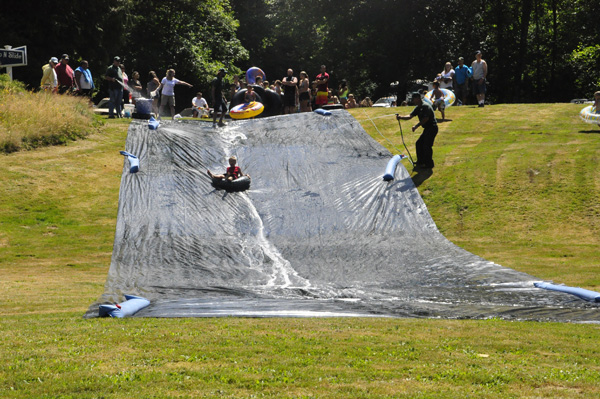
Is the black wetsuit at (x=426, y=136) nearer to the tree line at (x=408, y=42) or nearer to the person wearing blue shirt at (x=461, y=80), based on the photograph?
the person wearing blue shirt at (x=461, y=80)

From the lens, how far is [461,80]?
26.4m

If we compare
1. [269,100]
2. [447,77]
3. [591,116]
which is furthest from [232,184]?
[447,77]

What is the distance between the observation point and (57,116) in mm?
20984

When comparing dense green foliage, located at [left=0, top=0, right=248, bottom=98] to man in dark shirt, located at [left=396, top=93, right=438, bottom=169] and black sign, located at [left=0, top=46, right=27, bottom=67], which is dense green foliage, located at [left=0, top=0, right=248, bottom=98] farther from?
man in dark shirt, located at [left=396, top=93, right=438, bottom=169]

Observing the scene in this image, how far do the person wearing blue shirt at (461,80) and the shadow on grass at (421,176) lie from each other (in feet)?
26.9

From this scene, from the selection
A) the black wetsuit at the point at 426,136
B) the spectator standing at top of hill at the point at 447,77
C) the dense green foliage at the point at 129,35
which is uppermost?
the dense green foliage at the point at 129,35

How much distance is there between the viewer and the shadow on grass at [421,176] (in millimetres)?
18256

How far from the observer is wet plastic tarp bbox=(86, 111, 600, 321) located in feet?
34.7

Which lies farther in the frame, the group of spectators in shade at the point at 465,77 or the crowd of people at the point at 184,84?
the group of spectators in shade at the point at 465,77

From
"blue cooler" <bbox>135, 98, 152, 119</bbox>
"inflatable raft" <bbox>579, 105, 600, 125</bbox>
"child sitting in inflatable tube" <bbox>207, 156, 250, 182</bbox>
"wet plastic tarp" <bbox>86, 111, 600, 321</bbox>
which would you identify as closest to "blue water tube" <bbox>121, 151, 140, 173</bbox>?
"wet plastic tarp" <bbox>86, 111, 600, 321</bbox>

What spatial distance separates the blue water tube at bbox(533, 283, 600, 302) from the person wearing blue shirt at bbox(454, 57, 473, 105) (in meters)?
15.7

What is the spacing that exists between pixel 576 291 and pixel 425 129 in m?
8.55

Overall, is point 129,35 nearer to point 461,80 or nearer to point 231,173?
point 461,80

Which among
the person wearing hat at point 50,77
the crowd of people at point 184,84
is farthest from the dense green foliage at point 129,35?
the person wearing hat at point 50,77
